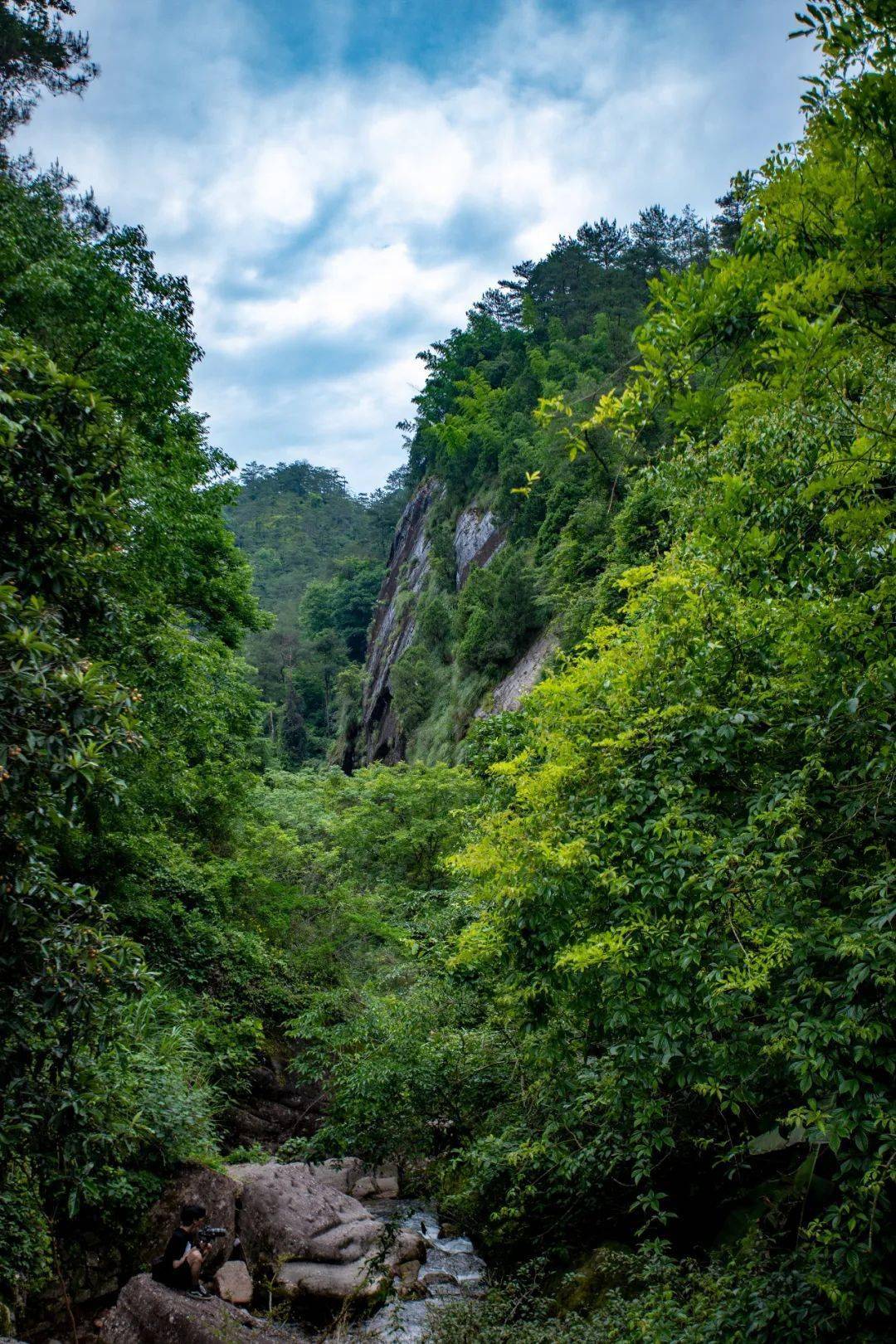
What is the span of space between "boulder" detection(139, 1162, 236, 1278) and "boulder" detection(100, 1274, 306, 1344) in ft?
2.95

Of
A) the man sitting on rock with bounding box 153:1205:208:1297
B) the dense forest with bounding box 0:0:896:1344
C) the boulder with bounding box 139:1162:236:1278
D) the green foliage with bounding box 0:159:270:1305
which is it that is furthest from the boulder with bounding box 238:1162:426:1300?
the man sitting on rock with bounding box 153:1205:208:1297

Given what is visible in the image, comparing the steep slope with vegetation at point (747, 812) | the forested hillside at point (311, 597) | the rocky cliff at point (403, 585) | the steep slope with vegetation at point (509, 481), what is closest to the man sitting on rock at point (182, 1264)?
the steep slope with vegetation at point (747, 812)

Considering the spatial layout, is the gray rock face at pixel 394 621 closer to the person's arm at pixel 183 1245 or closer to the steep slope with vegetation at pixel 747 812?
the person's arm at pixel 183 1245

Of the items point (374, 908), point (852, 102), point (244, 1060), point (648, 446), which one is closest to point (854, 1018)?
point (852, 102)

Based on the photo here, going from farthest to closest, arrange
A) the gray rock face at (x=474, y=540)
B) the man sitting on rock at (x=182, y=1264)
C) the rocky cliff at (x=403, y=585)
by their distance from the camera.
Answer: the rocky cliff at (x=403, y=585) < the gray rock face at (x=474, y=540) < the man sitting on rock at (x=182, y=1264)

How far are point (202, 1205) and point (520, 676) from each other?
769 inches

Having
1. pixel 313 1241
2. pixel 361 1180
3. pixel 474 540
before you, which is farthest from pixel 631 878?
pixel 474 540

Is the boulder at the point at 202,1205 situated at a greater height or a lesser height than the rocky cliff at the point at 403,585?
lesser

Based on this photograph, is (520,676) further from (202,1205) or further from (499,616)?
(202,1205)

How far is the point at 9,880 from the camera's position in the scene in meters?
3.83

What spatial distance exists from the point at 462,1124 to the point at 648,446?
20722 mm

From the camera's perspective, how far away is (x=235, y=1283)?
7715mm

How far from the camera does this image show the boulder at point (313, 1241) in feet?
25.8

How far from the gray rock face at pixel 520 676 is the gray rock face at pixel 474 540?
347 inches
